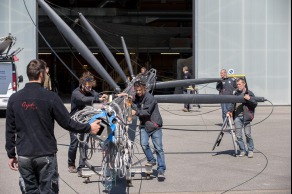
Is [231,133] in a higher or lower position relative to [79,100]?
lower

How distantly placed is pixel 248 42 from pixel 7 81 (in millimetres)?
11528

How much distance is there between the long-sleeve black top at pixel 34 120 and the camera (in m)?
5.71

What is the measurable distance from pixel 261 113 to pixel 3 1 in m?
12.2

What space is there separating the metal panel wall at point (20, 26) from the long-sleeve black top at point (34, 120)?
19.8 meters

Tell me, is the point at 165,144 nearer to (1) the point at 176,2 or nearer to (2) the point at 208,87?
(2) the point at 208,87

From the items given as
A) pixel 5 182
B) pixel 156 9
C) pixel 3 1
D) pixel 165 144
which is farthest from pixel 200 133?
pixel 156 9

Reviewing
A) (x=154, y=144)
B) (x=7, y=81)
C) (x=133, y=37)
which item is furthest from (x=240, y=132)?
(x=133, y=37)

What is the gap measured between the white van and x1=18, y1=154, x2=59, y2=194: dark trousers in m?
15.2

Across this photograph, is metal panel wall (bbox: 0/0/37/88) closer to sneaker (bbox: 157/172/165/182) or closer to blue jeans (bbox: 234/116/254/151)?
blue jeans (bbox: 234/116/254/151)

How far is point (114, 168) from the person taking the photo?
6.93 metres

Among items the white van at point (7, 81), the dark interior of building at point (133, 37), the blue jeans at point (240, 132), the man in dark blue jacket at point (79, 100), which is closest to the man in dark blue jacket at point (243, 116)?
the blue jeans at point (240, 132)

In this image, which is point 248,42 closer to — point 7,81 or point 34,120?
point 7,81

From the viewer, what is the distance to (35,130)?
225 inches

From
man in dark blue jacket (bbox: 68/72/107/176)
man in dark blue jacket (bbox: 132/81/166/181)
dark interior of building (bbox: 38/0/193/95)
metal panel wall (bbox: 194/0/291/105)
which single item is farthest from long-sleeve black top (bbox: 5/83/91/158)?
dark interior of building (bbox: 38/0/193/95)
